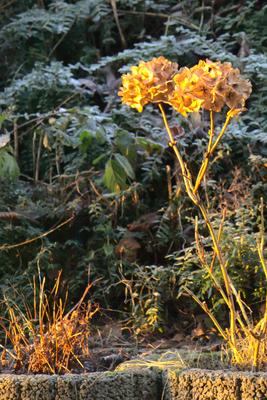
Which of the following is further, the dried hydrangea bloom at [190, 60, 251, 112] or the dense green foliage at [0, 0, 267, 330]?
the dense green foliage at [0, 0, 267, 330]

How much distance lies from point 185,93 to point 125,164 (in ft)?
6.99

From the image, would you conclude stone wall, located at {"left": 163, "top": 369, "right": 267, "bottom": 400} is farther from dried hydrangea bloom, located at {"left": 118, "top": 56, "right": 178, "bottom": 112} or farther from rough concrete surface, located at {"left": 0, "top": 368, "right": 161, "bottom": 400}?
dried hydrangea bloom, located at {"left": 118, "top": 56, "right": 178, "bottom": 112}

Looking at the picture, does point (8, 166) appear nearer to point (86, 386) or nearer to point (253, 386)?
point (86, 386)

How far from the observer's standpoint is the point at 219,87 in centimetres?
295

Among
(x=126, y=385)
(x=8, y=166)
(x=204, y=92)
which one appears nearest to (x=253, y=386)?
(x=126, y=385)

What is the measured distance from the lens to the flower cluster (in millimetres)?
2955

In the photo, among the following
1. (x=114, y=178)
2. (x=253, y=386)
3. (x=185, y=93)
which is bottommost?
(x=114, y=178)

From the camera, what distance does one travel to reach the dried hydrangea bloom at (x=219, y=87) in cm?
295

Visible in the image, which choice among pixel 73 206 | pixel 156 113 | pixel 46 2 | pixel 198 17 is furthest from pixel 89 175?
pixel 46 2

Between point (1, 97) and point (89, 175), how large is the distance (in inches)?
46.5

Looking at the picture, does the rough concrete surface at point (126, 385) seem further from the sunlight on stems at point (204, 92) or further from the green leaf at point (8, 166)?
the green leaf at point (8, 166)

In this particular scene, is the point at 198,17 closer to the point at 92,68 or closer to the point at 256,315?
the point at 92,68

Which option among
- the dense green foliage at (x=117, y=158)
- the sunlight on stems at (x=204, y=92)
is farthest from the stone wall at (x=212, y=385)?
the dense green foliage at (x=117, y=158)

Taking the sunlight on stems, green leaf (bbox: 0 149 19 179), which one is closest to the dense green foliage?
green leaf (bbox: 0 149 19 179)
